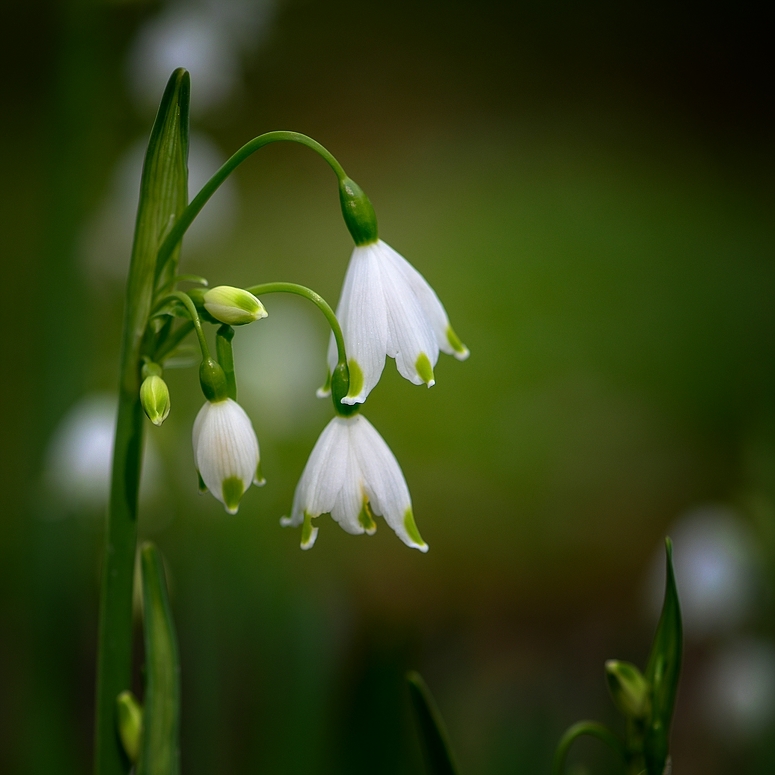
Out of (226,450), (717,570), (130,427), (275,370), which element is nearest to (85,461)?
(275,370)

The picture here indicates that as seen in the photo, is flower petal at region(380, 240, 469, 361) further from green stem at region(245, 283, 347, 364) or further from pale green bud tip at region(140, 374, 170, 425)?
pale green bud tip at region(140, 374, 170, 425)

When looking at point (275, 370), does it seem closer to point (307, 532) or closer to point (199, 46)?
point (199, 46)

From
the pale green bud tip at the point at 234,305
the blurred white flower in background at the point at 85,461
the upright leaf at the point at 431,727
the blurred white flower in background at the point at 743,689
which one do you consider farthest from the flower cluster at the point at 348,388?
the blurred white flower in background at the point at 743,689

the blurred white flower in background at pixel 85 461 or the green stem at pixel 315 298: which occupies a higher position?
the green stem at pixel 315 298

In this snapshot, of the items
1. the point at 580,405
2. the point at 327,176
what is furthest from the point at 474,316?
the point at 327,176

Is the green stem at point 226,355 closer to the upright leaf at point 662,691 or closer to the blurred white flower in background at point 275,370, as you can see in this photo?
the upright leaf at point 662,691

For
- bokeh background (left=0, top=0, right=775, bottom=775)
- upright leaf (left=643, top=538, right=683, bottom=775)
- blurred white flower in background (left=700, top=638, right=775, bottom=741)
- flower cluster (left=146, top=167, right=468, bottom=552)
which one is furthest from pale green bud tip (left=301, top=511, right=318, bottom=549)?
blurred white flower in background (left=700, top=638, right=775, bottom=741)

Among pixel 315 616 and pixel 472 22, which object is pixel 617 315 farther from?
Answer: pixel 315 616
